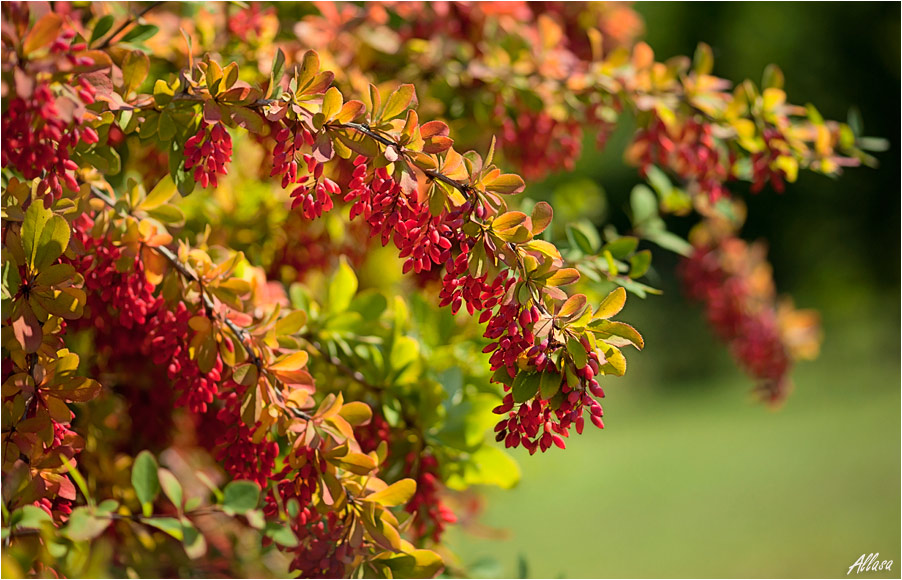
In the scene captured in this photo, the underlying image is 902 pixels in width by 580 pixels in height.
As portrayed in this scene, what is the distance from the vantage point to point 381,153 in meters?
0.65

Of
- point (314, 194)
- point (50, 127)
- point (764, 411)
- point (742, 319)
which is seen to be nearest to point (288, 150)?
point (314, 194)

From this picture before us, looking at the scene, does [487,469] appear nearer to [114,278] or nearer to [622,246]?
[622,246]

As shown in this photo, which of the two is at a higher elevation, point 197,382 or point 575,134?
point 575,134

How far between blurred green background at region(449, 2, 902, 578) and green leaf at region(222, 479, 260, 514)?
0.41 m

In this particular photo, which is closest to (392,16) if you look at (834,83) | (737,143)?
(737,143)

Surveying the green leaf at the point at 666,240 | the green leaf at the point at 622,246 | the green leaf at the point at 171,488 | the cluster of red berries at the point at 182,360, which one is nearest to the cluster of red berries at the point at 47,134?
the cluster of red berries at the point at 182,360

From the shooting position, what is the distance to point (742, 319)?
65.7 inches

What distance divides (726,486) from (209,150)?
11.9ft

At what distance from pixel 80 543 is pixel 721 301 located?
1.28 meters

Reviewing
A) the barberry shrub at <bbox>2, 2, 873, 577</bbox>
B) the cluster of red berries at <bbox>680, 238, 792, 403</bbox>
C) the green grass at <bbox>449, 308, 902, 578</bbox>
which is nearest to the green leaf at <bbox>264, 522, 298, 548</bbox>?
the barberry shrub at <bbox>2, 2, 873, 577</bbox>

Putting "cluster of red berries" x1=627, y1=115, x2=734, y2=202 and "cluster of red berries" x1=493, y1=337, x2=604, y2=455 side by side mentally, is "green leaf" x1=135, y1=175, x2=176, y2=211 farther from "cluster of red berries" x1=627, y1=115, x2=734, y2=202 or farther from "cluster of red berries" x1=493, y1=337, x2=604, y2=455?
"cluster of red berries" x1=627, y1=115, x2=734, y2=202

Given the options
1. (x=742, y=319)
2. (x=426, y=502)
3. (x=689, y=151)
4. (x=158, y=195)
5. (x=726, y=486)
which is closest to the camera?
(x=158, y=195)

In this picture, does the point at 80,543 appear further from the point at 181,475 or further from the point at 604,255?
the point at 604,255

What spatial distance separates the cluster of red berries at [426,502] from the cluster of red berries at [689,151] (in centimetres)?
50
